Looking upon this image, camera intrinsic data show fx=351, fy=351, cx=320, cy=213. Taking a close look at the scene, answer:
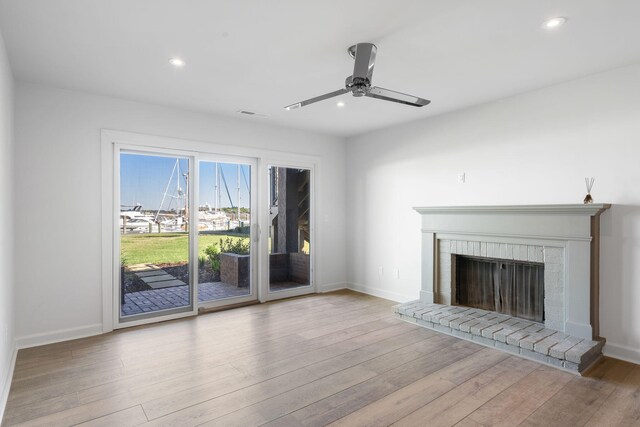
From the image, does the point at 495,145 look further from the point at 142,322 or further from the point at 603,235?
the point at 142,322

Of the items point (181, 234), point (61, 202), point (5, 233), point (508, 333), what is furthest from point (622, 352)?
point (61, 202)

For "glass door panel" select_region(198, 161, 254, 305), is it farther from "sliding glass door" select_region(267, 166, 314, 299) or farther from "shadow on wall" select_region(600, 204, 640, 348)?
"shadow on wall" select_region(600, 204, 640, 348)

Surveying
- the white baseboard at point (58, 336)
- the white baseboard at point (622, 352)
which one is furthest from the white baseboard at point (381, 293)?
the white baseboard at point (58, 336)

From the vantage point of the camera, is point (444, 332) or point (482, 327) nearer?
point (482, 327)

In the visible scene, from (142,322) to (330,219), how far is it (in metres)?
3.07

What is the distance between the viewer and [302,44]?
8.81 ft

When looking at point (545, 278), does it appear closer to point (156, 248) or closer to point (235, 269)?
point (235, 269)

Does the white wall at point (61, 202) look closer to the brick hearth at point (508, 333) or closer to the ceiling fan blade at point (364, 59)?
the ceiling fan blade at point (364, 59)

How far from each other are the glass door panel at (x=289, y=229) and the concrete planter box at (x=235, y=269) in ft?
1.28

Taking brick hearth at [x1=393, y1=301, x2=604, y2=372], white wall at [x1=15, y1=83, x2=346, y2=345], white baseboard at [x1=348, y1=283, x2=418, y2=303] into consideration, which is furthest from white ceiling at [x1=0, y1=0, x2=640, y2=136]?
white baseboard at [x1=348, y1=283, x2=418, y2=303]

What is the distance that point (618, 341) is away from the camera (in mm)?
3150

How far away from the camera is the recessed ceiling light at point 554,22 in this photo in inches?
91.1

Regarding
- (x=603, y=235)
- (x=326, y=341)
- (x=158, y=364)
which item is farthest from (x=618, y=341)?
(x=158, y=364)

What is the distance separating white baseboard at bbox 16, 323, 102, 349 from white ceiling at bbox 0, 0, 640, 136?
8.13ft
